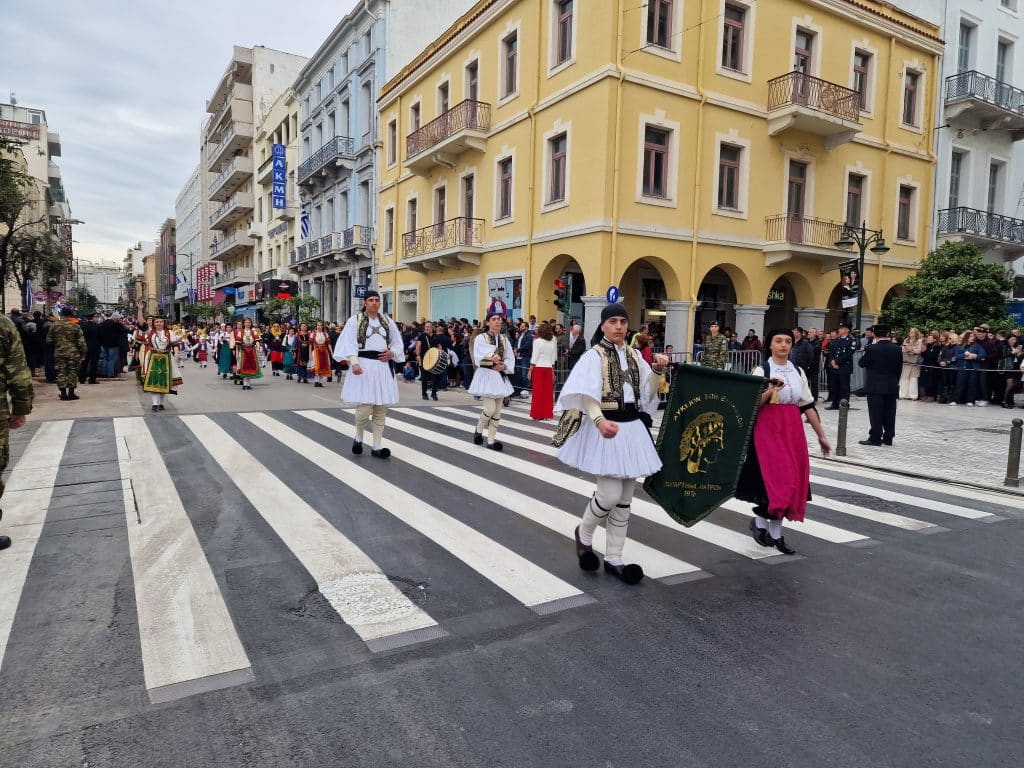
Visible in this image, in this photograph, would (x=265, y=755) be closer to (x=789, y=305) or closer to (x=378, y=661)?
(x=378, y=661)

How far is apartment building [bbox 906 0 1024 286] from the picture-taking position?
24641 mm

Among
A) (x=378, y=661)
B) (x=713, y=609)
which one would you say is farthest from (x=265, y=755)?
(x=713, y=609)

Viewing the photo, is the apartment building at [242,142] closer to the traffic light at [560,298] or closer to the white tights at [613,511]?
the traffic light at [560,298]

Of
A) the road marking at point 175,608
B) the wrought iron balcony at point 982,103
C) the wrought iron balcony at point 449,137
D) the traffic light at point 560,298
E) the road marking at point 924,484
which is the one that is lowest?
the road marking at point 175,608

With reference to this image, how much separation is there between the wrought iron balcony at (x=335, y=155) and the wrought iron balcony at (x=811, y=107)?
20494 millimetres

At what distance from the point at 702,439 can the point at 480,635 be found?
7.32 feet

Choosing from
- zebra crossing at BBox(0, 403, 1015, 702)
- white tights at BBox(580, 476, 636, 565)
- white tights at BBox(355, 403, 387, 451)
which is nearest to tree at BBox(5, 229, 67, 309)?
zebra crossing at BBox(0, 403, 1015, 702)

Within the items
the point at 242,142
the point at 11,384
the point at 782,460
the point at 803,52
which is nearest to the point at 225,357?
the point at 11,384

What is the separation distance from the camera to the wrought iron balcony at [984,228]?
24828mm

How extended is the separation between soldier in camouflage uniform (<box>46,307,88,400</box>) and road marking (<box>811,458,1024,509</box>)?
46.2 ft

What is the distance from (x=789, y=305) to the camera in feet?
86.0

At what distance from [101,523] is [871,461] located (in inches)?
366


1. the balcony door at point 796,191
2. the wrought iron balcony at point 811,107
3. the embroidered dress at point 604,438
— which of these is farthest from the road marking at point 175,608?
the balcony door at point 796,191

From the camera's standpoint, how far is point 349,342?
878 centimetres
